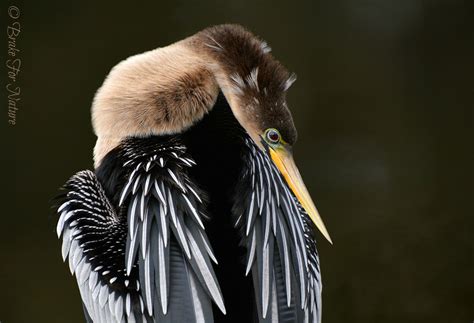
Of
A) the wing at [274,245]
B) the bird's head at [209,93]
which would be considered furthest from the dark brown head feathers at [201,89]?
the wing at [274,245]

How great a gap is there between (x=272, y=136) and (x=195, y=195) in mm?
224

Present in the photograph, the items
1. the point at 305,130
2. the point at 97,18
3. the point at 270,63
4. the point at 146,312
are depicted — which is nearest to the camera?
the point at 146,312

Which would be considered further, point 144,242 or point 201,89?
point 201,89

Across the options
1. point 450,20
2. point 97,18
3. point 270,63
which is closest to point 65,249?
point 270,63

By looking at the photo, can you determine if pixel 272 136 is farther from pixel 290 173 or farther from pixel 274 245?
pixel 274 245

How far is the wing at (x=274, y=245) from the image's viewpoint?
1.58 metres

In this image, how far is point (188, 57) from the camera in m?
1.73

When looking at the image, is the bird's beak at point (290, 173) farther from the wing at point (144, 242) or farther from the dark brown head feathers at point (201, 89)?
the wing at point (144, 242)

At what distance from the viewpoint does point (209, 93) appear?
1706mm

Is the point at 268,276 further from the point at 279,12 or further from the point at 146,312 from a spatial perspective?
the point at 279,12

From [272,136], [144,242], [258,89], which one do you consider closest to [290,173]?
[272,136]

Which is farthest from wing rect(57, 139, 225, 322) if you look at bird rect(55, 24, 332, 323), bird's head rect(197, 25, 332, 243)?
bird's head rect(197, 25, 332, 243)

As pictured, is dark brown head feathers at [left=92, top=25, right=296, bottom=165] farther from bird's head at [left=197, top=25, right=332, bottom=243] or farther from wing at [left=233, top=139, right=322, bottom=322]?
wing at [left=233, top=139, right=322, bottom=322]

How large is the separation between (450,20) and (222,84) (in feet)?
5.03
